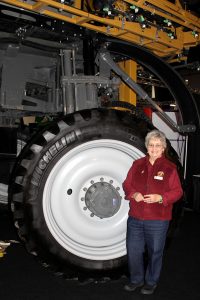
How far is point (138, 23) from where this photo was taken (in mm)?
3453

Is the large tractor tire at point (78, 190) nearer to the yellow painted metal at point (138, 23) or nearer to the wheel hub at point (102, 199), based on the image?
the wheel hub at point (102, 199)

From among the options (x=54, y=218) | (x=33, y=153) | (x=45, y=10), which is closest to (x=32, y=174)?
(x=33, y=153)

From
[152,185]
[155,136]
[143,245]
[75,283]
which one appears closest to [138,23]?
[155,136]

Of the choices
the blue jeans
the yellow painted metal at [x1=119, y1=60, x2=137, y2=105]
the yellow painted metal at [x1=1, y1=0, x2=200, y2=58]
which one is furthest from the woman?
the yellow painted metal at [x1=119, y1=60, x2=137, y2=105]

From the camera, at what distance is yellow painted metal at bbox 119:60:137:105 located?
4844mm

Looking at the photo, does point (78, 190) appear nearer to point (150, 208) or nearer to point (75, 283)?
point (150, 208)

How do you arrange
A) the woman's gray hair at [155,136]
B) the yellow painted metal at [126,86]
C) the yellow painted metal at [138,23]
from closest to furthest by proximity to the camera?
the yellow painted metal at [138,23]
the woman's gray hair at [155,136]
the yellow painted metal at [126,86]

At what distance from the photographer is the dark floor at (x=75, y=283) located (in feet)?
9.75

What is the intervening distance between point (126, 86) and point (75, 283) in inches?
110

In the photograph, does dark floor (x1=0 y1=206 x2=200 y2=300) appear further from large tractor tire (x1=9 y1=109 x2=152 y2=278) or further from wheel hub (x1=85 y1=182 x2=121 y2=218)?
wheel hub (x1=85 y1=182 x2=121 y2=218)

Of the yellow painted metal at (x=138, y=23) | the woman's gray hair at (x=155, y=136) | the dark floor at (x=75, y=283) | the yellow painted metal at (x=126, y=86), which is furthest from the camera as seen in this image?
the yellow painted metal at (x=126, y=86)

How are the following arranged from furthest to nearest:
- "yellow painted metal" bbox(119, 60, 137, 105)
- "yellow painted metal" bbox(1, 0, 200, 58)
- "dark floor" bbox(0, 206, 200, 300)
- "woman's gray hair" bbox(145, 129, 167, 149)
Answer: "yellow painted metal" bbox(119, 60, 137, 105) → "woman's gray hair" bbox(145, 129, 167, 149) → "dark floor" bbox(0, 206, 200, 300) → "yellow painted metal" bbox(1, 0, 200, 58)

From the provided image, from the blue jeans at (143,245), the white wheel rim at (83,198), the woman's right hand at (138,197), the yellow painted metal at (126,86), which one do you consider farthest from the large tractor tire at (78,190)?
the yellow painted metal at (126,86)

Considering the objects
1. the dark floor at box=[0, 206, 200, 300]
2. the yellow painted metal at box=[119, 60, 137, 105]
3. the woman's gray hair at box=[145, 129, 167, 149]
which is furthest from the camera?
the yellow painted metal at box=[119, 60, 137, 105]
